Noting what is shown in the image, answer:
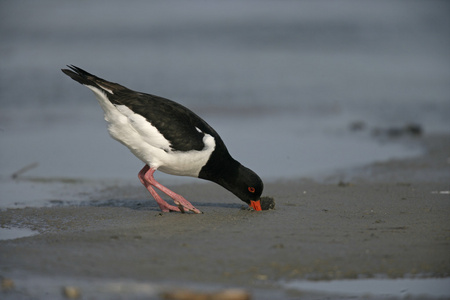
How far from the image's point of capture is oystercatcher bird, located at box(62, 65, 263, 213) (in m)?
6.73

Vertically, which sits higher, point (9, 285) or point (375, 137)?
point (375, 137)

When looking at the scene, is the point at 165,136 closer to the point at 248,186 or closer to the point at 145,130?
the point at 145,130

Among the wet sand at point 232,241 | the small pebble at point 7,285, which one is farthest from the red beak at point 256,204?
the small pebble at point 7,285

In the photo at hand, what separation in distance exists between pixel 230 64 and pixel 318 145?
10.0 meters

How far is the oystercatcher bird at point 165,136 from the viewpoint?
22.1 feet

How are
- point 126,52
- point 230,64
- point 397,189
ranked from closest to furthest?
point 397,189 < point 230,64 < point 126,52

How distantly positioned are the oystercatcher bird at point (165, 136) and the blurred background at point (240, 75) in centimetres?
199

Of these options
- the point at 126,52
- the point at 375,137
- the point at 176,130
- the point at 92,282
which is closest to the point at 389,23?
the point at 126,52

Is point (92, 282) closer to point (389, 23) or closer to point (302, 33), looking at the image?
point (302, 33)

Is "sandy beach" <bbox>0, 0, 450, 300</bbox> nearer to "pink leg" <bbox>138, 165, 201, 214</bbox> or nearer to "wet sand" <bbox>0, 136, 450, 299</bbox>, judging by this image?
"wet sand" <bbox>0, 136, 450, 299</bbox>

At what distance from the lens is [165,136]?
6715 mm

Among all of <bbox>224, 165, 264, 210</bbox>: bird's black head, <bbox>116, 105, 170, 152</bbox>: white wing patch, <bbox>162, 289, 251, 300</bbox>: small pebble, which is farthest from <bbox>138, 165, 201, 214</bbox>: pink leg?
<bbox>162, 289, 251, 300</bbox>: small pebble

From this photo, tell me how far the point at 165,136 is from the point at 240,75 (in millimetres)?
12738

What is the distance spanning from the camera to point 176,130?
674 cm
